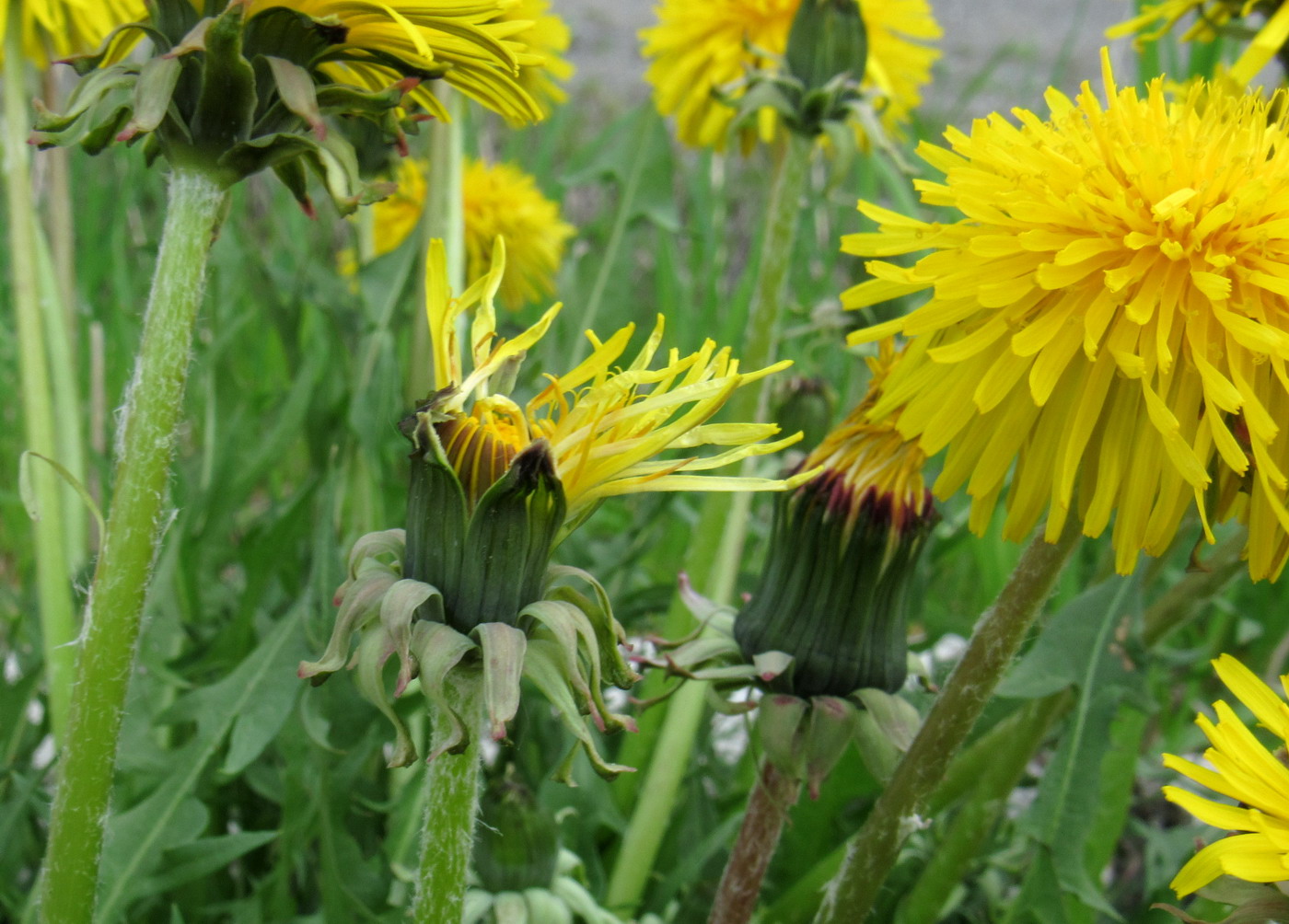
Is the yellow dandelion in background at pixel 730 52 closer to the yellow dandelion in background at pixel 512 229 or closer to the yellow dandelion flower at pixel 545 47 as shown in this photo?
the yellow dandelion flower at pixel 545 47

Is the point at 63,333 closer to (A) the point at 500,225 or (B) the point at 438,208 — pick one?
(B) the point at 438,208

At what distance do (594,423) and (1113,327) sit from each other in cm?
29

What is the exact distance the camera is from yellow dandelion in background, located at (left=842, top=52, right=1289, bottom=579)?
0.65m

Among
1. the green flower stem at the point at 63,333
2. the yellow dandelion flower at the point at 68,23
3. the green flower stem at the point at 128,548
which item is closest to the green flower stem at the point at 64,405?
the green flower stem at the point at 63,333

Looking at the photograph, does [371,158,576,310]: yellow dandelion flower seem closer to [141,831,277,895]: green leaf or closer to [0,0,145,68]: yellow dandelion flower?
[0,0,145,68]: yellow dandelion flower

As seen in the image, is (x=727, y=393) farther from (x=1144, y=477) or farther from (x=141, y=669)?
(x=141, y=669)

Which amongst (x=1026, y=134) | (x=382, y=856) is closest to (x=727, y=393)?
(x=1026, y=134)

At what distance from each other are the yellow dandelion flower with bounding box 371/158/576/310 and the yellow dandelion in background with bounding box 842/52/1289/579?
43.9 inches

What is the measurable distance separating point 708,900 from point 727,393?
0.67m

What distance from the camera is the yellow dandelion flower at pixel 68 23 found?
99 cm

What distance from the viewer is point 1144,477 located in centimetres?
66

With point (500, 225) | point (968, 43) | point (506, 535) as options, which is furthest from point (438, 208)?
point (968, 43)

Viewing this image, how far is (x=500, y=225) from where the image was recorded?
5.99 feet

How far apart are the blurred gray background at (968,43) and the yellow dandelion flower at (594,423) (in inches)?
124
